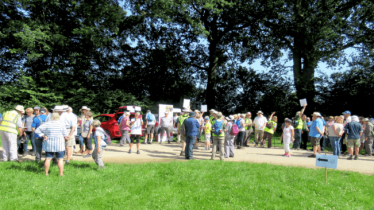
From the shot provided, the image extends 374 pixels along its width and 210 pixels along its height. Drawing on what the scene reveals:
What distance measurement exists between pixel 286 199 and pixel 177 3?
54.1ft

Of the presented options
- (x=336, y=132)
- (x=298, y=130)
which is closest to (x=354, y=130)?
(x=336, y=132)

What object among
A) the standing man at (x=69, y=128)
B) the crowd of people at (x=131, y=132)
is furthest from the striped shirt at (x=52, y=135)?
the standing man at (x=69, y=128)

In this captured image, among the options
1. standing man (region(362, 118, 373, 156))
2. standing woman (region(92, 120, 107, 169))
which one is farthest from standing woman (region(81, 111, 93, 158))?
standing man (region(362, 118, 373, 156))

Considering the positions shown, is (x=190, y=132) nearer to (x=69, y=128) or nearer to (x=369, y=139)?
(x=69, y=128)

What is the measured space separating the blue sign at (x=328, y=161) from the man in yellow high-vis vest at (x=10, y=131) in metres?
8.30

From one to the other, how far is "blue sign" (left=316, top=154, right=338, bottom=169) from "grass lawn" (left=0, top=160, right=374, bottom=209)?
493 mm

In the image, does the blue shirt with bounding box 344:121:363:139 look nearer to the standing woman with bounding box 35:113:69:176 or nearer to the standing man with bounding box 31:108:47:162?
the standing woman with bounding box 35:113:69:176

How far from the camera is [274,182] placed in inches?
276

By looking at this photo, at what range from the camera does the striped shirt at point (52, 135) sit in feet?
22.1

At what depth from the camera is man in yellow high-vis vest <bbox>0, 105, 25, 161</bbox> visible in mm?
8109

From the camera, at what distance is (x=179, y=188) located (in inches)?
261

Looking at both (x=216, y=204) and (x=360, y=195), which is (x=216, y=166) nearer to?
(x=216, y=204)

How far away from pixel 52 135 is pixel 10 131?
222 centimetres

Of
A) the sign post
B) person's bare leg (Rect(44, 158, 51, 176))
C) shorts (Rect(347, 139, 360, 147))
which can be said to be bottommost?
person's bare leg (Rect(44, 158, 51, 176))
